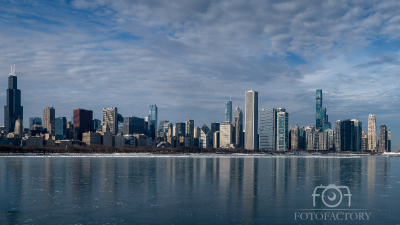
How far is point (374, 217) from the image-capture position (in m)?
31.6

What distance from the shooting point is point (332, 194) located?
43812mm

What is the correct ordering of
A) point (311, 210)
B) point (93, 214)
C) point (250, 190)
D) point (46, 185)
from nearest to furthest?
point (93, 214)
point (311, 210)
point (250, 190)
point (46, 185)

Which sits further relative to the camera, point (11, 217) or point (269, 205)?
point (269, 205)

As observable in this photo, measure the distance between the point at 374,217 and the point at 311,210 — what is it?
577 cm

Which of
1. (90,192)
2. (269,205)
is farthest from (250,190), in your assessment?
(90,192)

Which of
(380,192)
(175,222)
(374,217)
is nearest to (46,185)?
(175,222)

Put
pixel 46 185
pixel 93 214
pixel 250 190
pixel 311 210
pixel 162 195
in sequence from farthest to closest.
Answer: pixel 46 185
pixel 250 190
pixel 162 195
pixel 311 210
pixel 93 214

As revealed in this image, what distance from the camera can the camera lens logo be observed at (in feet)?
126

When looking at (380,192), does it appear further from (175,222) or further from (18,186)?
(18,186)

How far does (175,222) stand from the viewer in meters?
28.9

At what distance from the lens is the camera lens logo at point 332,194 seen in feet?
126

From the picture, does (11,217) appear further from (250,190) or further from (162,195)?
(250,190)

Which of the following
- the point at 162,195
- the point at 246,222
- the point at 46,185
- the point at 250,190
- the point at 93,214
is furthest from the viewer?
the point at 46,185

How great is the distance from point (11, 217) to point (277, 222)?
24.1 m
